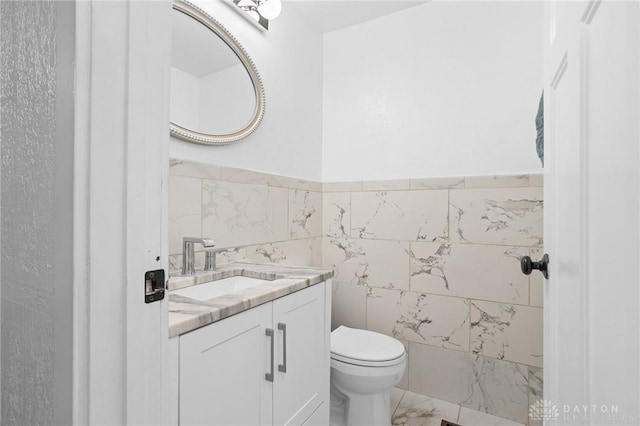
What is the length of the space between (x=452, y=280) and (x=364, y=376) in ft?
2.61

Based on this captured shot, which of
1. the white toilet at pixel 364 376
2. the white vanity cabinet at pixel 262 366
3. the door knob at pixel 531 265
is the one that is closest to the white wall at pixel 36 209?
the white vanity cabinet at pixel 262 366

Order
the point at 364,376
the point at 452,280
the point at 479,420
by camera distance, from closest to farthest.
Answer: the point at 364,376 → the point at 479,420 → the point at 452,280

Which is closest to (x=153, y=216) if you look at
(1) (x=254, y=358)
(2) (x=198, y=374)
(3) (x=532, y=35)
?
(2) (x=198, y=374)

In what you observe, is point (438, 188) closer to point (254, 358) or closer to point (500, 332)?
point (500, 332)

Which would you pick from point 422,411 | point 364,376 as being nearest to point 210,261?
point 364,376

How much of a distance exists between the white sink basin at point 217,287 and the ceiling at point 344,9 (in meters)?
1.72

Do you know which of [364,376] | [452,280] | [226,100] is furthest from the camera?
[452,280]

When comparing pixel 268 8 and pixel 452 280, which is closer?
pixel 268 8

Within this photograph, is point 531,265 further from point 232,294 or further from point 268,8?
point 268,8

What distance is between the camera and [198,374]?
0.86 meters

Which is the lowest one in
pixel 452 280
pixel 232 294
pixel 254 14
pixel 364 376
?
pixel 364 376

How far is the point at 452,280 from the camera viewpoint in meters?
1.92

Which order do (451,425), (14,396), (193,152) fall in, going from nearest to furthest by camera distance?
1. (14,396)
2. (193,152)
3. (451,425)

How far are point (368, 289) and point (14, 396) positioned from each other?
1.81 meters
